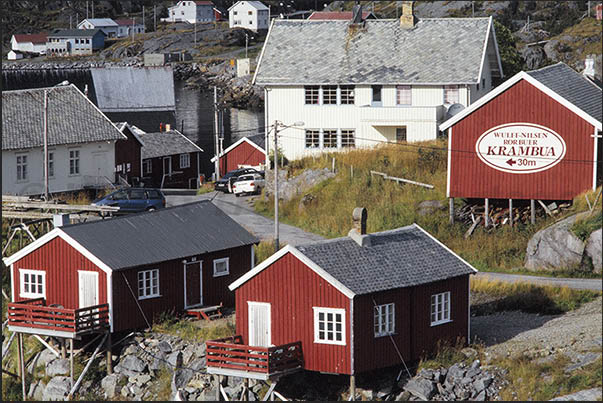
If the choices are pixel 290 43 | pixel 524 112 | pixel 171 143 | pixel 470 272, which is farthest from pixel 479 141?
pixel 171 143

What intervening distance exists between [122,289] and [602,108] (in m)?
18.9

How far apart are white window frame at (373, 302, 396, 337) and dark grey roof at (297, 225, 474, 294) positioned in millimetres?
605

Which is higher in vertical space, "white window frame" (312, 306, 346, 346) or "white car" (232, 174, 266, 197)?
"white car" (232, 174, 266, 197)

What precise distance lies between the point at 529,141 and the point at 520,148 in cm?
42

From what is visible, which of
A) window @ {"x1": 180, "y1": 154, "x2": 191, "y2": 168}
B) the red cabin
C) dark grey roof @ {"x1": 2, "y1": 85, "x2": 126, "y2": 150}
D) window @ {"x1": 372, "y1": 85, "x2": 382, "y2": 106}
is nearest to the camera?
the red cabin

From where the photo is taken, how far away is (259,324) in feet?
108

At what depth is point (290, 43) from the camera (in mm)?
61906

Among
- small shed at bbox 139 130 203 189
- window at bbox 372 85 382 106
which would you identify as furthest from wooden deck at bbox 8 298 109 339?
small shed at bbox 139 130 203 189

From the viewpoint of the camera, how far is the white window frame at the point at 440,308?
109 ft

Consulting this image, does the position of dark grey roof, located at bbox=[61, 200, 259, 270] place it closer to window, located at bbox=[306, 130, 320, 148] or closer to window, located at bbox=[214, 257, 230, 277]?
window, located at bbox=[214, 257, 230, 277]

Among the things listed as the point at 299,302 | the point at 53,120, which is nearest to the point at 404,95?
the point at 53,120

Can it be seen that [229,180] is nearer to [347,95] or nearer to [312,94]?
[312,94]

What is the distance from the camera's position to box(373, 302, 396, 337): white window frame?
1254 inches

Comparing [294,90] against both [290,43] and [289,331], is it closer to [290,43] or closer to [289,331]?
[290,43]
